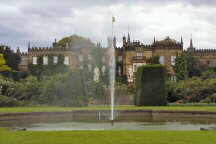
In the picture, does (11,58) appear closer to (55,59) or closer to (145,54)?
(55,59)

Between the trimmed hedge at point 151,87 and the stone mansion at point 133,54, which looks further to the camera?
the stone mansion at point 133,54

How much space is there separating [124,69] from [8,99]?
2857 cm

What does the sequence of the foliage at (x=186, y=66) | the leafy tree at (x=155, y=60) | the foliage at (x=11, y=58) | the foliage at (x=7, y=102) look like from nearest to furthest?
1. the foliage at (x=7, y=102)
2. the foliage at (x=186, y=66)
3. the leafy tree at (x=155, y=60)
4. the foliage at (x=11, y=58)

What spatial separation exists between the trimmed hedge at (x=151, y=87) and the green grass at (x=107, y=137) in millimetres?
18356

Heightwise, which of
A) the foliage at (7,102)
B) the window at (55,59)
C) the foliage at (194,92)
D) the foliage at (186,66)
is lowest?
the foliage at (7,102)

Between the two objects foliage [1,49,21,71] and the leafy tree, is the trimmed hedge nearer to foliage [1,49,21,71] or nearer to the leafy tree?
the leafy tree

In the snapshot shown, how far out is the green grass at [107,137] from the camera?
420 inches

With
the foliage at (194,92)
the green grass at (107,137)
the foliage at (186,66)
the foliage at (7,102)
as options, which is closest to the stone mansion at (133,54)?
the foliage at (186,66)

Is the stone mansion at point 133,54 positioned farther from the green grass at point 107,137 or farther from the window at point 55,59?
the green grass at point 107,137

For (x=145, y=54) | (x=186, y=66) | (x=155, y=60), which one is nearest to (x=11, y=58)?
(x=145, y=54)

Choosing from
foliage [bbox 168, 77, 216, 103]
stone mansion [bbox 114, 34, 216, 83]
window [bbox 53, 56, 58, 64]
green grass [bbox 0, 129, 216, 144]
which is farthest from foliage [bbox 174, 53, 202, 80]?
green grass [bbox 0, 129, 216, 144]

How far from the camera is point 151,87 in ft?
102

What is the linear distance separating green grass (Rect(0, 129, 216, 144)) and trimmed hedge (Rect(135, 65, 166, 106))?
18.4 meters

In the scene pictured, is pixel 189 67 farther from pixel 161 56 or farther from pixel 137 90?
pixel 137 90
